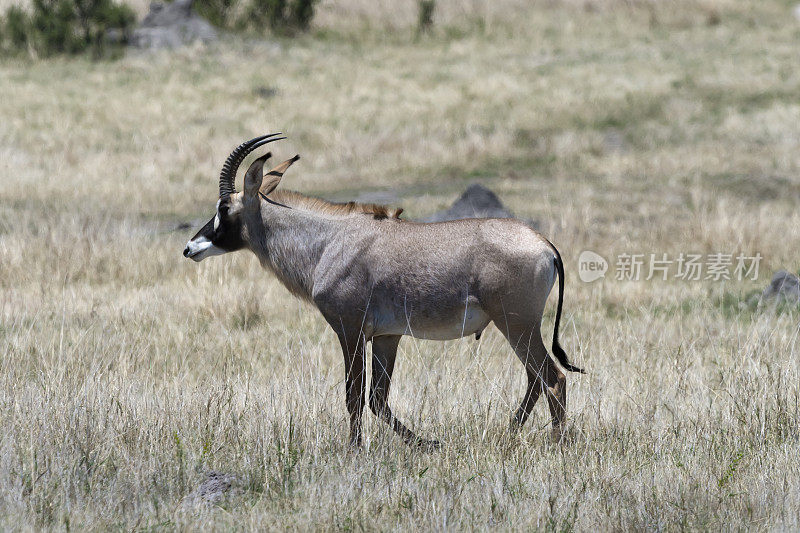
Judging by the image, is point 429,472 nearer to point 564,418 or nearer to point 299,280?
point 564,418

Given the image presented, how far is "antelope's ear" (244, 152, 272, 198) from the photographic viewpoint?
5961 mm

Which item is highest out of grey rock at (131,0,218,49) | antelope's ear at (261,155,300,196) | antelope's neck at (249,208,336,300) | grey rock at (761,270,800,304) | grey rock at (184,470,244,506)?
grey rock at (131,0,218,49)

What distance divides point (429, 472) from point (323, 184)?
14366 millimetres

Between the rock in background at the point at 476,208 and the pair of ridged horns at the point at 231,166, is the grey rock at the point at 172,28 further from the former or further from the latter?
the pair of ridged horns at the point at 231,166

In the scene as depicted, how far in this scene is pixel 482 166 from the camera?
2106 cm

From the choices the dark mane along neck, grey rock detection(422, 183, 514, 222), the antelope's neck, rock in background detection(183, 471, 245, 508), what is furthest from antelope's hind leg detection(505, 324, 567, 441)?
grey rock detection(422, 183, 514, 222)

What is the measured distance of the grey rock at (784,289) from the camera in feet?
31.8

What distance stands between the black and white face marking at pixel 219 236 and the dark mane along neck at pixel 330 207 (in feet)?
1.02

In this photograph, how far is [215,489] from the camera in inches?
187

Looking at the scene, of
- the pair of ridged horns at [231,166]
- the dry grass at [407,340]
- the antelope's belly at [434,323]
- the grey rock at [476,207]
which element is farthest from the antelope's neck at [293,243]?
the grey rock at [476,207]

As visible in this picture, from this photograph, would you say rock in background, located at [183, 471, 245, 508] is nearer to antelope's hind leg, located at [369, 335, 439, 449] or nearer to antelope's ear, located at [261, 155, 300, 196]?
antelope's hind leg, located at [369, 335, 439, 449]

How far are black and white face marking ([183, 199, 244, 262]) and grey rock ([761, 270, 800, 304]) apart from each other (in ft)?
19.7

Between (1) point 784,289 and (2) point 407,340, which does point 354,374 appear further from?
(1) point 784,289

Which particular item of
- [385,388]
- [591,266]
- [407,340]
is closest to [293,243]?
[385,388]
